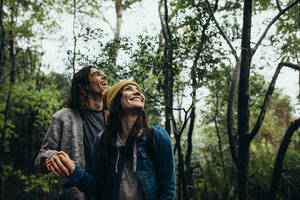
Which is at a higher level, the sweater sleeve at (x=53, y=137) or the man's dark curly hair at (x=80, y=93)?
the man's dark curly hair at (x=80, y=93)

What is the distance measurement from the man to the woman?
0.41 meters

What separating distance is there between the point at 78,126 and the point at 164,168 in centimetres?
114

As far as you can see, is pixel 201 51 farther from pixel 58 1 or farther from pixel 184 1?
pixel 58 1

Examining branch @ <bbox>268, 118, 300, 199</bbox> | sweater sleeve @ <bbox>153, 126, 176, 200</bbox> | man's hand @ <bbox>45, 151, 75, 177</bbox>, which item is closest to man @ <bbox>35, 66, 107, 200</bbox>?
man's hand @ <bbox>45, 151, 75, 177</bbox>

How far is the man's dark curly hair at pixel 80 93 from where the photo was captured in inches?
95.7

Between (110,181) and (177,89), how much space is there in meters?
2.09

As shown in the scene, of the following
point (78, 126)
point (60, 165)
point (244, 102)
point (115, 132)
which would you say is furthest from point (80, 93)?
point (244, 102)

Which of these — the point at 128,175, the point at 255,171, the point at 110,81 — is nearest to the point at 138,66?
the point at 110,81

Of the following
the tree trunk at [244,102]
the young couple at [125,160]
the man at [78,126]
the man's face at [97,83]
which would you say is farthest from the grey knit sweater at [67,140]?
the tree trunk at [244,102]

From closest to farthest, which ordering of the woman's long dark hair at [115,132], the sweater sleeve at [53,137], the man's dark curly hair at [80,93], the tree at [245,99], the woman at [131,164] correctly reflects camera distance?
the woman at [131,164] → the woman's long dark hair at [115,132] → the sweater sleeve at [53,137] → the man's dark curly hair at [80,93] → the tree at [245,99]

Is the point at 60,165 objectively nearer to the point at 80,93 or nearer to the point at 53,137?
the point at 53,137

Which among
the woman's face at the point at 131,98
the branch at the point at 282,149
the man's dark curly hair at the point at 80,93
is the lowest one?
the branch at the point at 282,149

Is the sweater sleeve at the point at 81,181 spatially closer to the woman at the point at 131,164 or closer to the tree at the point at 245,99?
the woman at the point at 131,164

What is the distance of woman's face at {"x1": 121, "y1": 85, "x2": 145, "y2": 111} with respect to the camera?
161 centimetres
